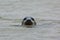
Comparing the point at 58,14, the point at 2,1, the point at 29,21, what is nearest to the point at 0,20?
the point at 29,21

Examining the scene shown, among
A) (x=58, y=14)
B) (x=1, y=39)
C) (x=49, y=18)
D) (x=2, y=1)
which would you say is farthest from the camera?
(x=2, y=1)

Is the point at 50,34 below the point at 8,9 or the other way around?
below

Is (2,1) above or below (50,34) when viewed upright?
above

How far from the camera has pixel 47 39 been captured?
301 cm

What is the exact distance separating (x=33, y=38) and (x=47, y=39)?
14cm

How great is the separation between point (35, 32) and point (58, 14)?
1.34 m

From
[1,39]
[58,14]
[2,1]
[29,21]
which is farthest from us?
[2,1]

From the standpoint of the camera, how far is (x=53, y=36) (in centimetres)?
314

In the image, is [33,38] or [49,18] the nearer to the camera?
[33,38]

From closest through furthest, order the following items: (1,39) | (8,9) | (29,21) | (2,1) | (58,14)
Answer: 1. (1,39)
2. (29,21)
3. (58,14)
4. (8,9)
5. (2,1)

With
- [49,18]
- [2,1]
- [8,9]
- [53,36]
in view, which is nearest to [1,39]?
[53,36]

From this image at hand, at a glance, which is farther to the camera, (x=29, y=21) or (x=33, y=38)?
(x=29, y=21)

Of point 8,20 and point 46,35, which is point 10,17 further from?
point 46,35

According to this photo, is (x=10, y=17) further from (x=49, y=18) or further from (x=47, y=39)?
(x=47, y=39)
